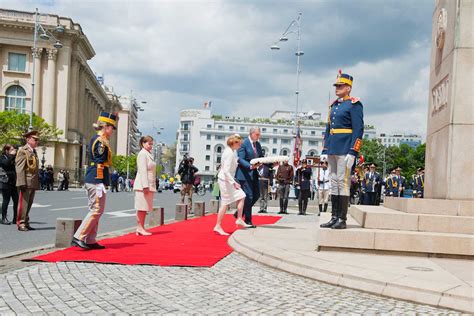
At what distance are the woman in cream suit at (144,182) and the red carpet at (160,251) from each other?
0.54 m

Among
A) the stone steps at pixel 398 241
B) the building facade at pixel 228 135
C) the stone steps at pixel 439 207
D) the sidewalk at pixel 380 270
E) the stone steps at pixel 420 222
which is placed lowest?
the sidewalk at pixel 380 270

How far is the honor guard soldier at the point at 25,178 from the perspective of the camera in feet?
36.1

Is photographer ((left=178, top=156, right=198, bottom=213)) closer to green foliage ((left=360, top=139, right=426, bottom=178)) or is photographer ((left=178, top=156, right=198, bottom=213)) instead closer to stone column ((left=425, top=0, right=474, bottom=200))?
stone column ((left=425, top=0, right=474, bottom=200))

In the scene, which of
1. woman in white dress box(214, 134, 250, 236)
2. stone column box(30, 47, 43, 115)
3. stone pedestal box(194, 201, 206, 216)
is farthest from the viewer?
stone column box(30, 47, 43, 115)

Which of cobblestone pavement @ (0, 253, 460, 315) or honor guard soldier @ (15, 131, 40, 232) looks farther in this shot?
honor guard soldier @ (15, 131, 40, 232)

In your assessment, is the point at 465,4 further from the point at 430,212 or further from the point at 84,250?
the point at 84,250

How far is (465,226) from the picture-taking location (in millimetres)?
7219

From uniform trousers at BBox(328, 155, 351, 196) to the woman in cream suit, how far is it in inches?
142

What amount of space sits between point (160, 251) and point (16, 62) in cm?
6451

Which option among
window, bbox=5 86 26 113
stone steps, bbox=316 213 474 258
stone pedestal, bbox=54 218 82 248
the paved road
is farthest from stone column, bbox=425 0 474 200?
window, bbox=5 86 26 113

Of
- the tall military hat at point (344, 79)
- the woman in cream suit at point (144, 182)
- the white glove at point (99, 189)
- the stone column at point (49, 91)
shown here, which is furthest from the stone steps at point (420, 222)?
the stone column at point (49, 91)

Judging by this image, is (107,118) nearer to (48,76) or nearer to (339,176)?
(339,176)

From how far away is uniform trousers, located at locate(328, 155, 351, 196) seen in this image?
7.40m

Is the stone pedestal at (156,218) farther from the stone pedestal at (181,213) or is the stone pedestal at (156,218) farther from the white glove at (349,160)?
the white glove at (349,160)
